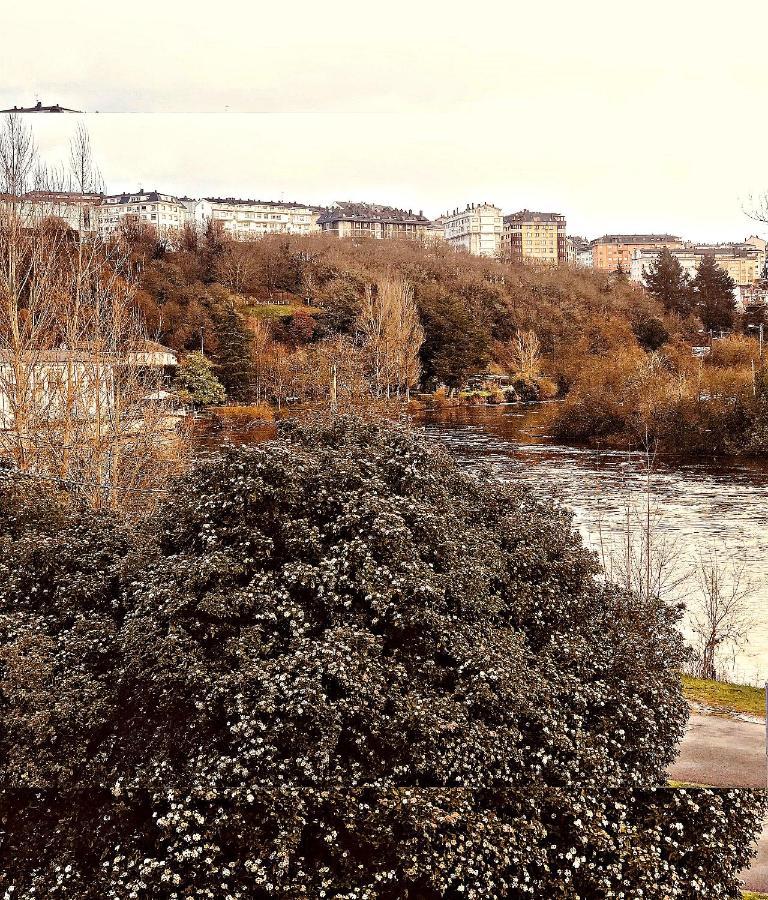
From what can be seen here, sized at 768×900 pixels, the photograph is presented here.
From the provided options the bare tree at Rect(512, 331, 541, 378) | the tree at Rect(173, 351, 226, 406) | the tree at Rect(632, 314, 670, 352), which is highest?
the tree at Rect(632, 314, 670, 352)

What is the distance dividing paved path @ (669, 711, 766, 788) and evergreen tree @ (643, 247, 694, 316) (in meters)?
50.9

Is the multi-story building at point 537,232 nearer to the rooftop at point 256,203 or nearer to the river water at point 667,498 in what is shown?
the rooftop at point 256,203

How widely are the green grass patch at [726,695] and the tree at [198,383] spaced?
20.4 meters

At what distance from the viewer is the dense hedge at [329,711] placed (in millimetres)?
4516

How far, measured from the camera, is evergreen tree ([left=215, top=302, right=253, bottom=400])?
31.8 m

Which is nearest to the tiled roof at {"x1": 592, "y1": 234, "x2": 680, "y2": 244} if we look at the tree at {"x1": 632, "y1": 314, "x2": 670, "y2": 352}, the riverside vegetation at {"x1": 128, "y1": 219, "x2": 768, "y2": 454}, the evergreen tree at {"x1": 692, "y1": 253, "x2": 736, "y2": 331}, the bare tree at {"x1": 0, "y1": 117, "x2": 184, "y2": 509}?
the riverside vegetation at {"x1": 128, "y1": 219, "x2": 768, "y2": 454}

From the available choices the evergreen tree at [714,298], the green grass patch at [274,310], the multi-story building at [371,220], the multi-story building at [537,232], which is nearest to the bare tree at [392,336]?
the green grass patch at [274,310]

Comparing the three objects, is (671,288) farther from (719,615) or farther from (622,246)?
(622,246)

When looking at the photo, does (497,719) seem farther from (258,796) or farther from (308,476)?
(308,476)

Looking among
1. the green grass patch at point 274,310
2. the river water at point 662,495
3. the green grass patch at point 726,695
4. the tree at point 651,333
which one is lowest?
the green grass patch at point 726,695

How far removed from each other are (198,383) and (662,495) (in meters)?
15.4

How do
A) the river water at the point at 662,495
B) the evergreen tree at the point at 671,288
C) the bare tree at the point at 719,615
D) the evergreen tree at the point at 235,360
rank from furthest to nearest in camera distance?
the evergreen tree at the point at 671,288 → the evergreen tree at the point at 235,360 → the river water at the point at 662,495 → the bare tree at the point at 719,615

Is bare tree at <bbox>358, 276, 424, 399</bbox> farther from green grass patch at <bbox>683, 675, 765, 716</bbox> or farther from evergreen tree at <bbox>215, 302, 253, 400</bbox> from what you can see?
green grass patch at <bbox>683, 675, 765, 716</bbox>

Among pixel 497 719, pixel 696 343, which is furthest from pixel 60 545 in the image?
pixel 696 343
